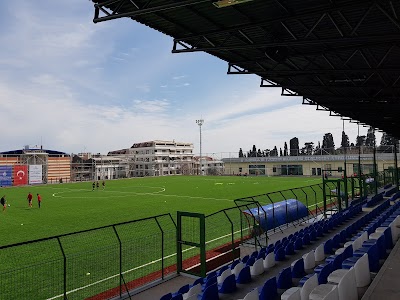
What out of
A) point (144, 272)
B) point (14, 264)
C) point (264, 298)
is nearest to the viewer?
point (264, 298)

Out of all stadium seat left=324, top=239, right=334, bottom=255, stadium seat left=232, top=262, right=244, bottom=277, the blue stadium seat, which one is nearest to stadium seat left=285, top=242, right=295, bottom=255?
stadium seat left=324, top=239, right=334, bottom=255

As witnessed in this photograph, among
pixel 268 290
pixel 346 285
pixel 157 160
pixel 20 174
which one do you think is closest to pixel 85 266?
pixel 268 290

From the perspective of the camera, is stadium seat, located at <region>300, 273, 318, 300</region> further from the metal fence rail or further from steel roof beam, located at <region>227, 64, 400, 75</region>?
steel roof beam, located at <region>227, 64, 400, 75</region>

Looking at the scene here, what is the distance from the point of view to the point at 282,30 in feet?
41.9

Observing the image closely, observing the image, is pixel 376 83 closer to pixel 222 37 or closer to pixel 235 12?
pixel 222 37

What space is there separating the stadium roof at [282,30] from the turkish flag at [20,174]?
2474 inches

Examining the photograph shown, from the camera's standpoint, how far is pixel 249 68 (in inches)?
659

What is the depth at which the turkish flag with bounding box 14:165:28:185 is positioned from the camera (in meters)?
66.7

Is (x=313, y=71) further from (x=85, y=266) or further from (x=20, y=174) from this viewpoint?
(x=20, y=174)

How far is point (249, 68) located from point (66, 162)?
7820 cm

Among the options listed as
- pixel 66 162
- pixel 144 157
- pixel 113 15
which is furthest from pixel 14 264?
pixel 144 157

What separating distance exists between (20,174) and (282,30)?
222 ft

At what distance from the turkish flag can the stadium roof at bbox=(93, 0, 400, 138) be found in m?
62.8

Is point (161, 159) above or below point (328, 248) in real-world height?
above
